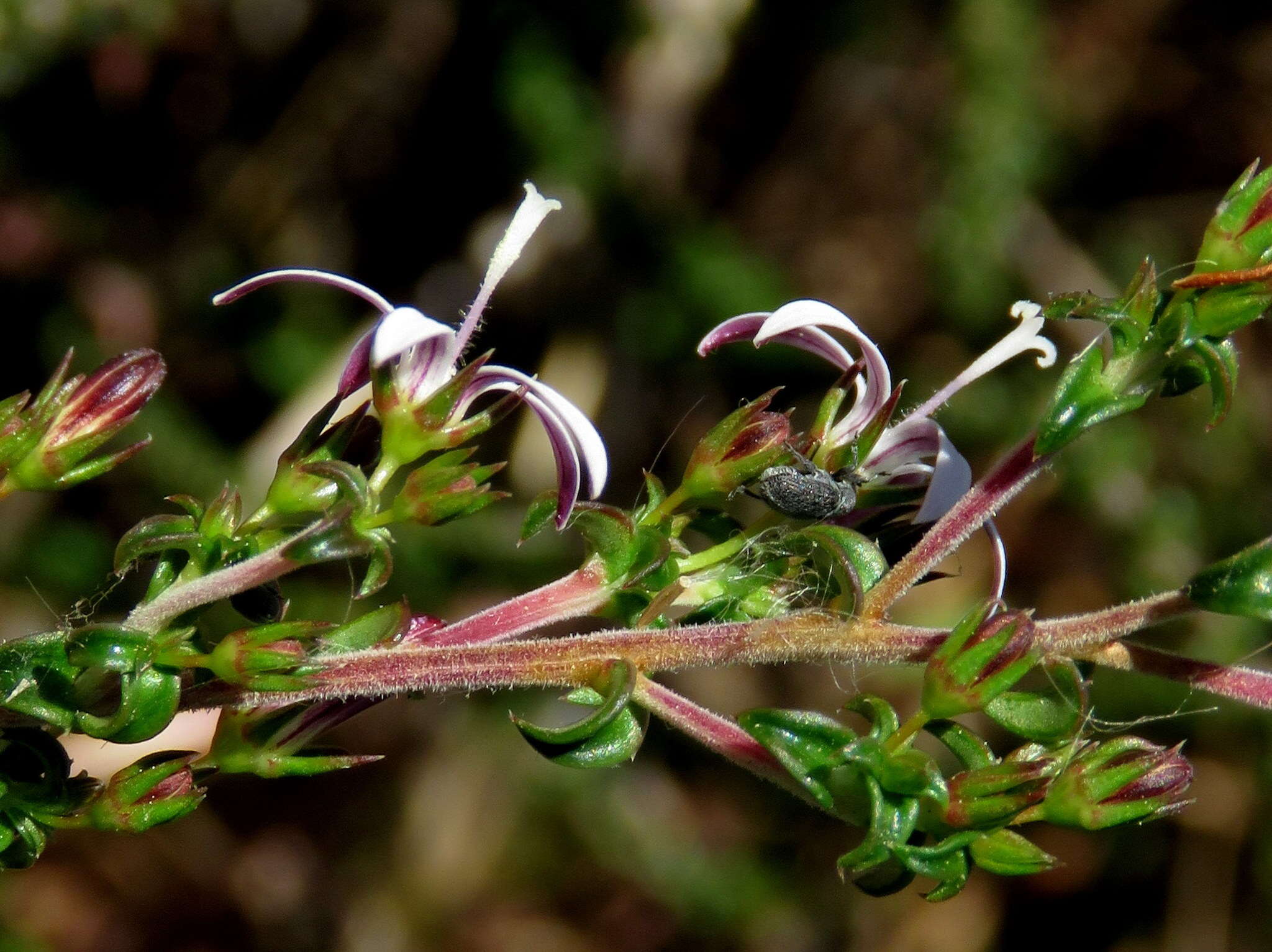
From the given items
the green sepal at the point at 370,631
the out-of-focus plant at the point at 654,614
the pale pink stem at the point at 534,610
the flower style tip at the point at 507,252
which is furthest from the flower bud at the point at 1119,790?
the flower style tip at the point at 507,252

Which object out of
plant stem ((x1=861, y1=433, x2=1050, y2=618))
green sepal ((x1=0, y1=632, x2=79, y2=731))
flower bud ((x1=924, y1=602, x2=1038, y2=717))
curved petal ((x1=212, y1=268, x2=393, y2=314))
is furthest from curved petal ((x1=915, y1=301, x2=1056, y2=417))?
green sepal ((x1=0, y1=632, x2=79, y2=731))

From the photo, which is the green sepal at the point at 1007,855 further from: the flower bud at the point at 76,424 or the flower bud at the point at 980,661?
the flower bud at the point at 76,424

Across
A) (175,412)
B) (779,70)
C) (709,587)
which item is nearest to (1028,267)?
(779,70)

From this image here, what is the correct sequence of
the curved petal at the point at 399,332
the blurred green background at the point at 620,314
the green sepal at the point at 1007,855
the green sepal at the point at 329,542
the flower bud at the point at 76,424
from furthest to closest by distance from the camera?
the blurred green background at the point at 620,314, the flower bud at the point at 76,424, the green sepal at the point at 1007,855, the green sepal at the point at 329,542, the curved petal at the point at 399,332

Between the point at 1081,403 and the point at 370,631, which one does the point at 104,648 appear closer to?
the point at 370,631

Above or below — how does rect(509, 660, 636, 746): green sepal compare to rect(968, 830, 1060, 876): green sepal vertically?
above

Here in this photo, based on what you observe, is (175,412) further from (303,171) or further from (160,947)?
(160,947)

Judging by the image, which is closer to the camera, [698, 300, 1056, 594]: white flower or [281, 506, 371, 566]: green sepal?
[281, 506, 371, 566]: green sepal

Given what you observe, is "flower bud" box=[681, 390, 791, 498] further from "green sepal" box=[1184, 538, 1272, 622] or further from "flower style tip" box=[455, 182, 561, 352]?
"green sepal" box=[1184, 538, 1272, 622]

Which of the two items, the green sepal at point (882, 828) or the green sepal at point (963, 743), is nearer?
the green sepal at point (882, 828)
